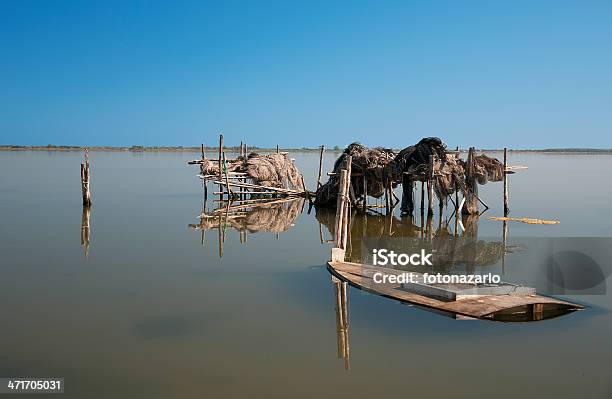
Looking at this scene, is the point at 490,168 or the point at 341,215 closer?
the point at 341,215

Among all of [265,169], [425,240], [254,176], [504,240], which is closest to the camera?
[504,240]

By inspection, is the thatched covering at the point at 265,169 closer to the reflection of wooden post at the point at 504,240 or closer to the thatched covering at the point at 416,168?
the thatched covering at the point at 416,168

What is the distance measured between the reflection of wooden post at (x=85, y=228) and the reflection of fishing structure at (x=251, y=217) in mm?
2963

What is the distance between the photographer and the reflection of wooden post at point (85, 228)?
44.5 feet

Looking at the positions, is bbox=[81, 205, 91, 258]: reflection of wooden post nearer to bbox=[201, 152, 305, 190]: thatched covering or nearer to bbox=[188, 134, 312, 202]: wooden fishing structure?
bbox=[188, 134, 312, 202]: wooden fishing structure

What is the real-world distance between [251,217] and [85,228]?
606cm

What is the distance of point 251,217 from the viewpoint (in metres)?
20.2

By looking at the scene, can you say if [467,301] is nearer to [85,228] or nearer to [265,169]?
[85,228]

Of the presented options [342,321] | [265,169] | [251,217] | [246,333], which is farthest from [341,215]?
[265,169]

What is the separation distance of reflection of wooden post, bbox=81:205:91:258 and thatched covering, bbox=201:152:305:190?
25.1 ft

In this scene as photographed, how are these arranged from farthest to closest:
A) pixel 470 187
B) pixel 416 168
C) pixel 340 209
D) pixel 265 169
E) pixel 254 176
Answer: pixel 265 169
pixel 254 176
pixel 470 187
pixel 416 168
pixel 340 209

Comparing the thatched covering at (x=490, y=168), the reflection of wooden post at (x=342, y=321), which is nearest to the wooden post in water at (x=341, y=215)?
the reflection of wooden post at (x=342, y=321)

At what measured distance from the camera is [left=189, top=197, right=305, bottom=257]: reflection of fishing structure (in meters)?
17.2

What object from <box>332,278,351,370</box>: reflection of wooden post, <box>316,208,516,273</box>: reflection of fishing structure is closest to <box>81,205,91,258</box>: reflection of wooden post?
<box>332,278,351,370</box>: reflection of wooden post
